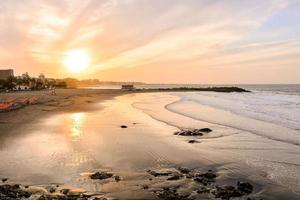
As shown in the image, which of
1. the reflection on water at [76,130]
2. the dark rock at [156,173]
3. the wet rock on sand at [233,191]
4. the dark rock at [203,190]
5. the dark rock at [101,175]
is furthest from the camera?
the reflection on water at [76,130]

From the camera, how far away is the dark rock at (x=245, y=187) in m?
9.99

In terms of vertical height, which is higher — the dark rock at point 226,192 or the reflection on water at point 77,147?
the dark rock at point 226,192

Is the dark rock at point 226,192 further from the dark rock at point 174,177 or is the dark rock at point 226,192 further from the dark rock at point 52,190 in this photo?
the dark rock at point 52,190

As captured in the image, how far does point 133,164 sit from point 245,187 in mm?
4520

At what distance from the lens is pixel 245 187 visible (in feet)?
33.6

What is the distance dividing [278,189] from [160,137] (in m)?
10.1

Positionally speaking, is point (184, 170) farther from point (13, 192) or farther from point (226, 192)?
point (13, 192)

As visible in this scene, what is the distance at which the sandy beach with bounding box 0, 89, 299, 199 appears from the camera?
9.80 m

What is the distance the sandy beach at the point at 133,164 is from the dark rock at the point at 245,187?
0.10 feet

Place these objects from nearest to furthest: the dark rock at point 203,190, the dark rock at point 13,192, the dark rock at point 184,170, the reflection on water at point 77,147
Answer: the dark rock at point 13,192, the dark rock at point 203,190, the dark rock at point 184,170, the reflection on water at point 77,147

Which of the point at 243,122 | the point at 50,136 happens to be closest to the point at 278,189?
the point at 50,136

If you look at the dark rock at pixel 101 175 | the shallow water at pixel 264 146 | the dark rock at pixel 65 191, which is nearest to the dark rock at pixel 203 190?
the shallow water at pixel 264 146

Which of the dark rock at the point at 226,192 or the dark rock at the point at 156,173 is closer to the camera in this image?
the dark rock at the point at 226,192

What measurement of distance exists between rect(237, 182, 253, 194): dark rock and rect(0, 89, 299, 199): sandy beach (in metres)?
0.03
